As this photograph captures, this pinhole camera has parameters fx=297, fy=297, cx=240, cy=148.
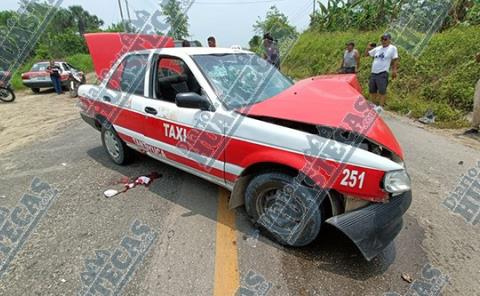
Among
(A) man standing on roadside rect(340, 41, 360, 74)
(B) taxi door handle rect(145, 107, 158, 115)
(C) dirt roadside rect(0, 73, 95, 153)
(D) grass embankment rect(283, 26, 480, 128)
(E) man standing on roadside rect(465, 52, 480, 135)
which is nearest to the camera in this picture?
(B) taxi door handle rect(145, 107, 158, 115)

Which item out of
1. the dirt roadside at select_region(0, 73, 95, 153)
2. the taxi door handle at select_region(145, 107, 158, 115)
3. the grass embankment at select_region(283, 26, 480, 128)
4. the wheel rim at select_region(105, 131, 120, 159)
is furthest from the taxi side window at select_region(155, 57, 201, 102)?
the grass embankment at select_region(283, 26, 480, 128)

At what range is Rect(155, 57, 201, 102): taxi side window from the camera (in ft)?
11.0

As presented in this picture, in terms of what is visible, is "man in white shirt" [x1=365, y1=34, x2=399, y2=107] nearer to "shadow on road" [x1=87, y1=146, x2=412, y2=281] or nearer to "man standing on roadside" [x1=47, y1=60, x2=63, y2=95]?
"shadow on road" [x1=87, y1=146, x2=412, y2=281]

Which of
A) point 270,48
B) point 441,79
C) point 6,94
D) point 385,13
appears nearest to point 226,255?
point 441,79

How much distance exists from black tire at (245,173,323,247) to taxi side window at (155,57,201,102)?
1397mm

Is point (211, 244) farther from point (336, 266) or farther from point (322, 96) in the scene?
point (322, 96)

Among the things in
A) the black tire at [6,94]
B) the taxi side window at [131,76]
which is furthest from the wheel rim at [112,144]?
the black tire at [6,94]

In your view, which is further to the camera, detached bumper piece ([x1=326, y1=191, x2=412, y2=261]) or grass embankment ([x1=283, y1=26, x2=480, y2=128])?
grass embankment ([x1=283, y1=26, x2=480, y2=128])

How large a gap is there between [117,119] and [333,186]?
298 cm

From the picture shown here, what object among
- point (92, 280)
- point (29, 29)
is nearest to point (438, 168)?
point (92, 280)

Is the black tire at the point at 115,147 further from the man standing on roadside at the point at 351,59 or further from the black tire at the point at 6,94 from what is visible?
the black tire at the point at 6,94

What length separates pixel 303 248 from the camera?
2.64 m

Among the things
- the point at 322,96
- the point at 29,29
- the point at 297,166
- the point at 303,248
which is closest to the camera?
the point at 297,166

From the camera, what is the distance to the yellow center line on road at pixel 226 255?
7.40ft
